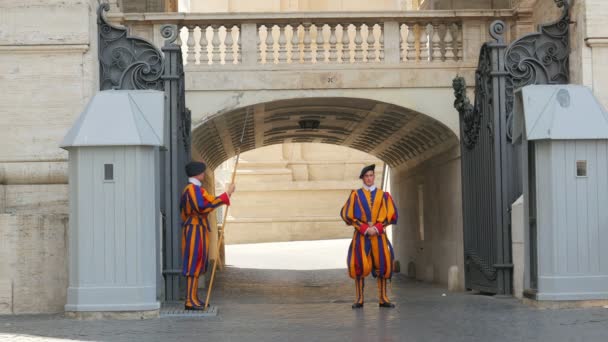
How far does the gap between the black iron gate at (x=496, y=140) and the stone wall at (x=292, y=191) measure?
2132cm

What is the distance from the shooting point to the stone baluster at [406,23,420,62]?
17.4 metres

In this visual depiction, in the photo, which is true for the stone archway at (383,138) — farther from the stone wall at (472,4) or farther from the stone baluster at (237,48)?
the stone wall at (472,4)

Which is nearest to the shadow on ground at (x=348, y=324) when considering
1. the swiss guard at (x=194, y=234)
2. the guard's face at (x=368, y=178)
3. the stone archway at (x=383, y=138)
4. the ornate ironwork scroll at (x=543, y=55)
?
the swiss guard at (x=194, y=234)

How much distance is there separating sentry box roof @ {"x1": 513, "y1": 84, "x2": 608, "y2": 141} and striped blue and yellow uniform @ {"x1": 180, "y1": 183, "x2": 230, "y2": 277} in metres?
3.36

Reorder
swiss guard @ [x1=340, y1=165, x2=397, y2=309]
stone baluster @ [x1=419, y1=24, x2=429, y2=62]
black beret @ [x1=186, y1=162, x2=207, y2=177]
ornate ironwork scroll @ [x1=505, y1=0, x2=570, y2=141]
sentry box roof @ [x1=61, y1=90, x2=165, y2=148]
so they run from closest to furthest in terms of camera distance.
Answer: sentry box roof @ [x1=61, y1=90, x2=165, y2=148] < black beret @ [x1=186, y1=162, x2=207, y2=177] < swiss guard @ [x1=340, y1=165, x2=397, y2=309] < ornate ironwork scroll @ [x1=505, y1=0, x2=570, y2=141] < stone baluster @ [x1=419, y1=24, x2=429, y2=62]

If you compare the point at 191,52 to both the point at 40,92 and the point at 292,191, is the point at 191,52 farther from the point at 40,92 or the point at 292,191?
the point at 292,191

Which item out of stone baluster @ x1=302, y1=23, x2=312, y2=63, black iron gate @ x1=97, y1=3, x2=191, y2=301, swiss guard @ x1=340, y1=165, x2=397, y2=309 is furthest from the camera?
stone baluster @ x1=302, y1=23, x2=312, y2=63

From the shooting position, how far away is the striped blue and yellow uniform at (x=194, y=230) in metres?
12.0

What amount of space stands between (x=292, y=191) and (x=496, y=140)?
23.3 meters

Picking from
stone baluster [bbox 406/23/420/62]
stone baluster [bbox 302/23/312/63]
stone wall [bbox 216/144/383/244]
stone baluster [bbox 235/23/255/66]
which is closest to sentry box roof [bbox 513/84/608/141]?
stone baluster [bbox 406/23/420/62]

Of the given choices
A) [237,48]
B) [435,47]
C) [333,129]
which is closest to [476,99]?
[435,47]

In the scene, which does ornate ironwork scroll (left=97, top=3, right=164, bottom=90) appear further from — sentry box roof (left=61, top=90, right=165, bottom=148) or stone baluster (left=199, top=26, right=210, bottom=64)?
stone baluster (left=199, top=26, right=210, bottom=64)

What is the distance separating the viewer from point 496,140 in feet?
45.9

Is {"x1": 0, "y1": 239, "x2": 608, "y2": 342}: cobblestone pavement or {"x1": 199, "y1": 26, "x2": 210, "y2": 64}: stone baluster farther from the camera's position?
{"x1": 199, "y1": 26, "x2": 210, "y2": 64}: stone baluster
